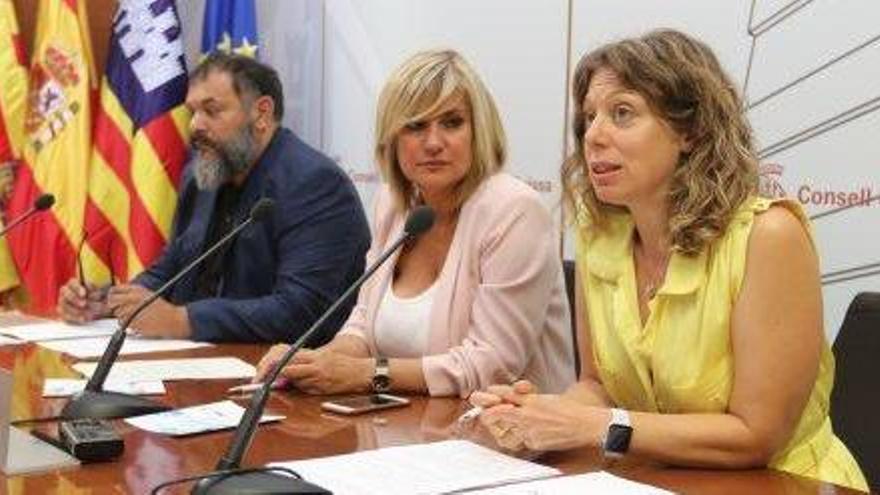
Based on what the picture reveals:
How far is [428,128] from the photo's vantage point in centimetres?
241

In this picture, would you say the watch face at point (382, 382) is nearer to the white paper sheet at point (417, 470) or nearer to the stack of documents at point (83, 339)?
the white paper sheet at point (417, 470)

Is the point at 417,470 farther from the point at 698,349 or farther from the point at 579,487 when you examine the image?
Answer: the point at 698,349

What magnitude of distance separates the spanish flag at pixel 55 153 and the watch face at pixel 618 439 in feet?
10.3

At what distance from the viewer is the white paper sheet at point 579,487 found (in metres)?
1.37

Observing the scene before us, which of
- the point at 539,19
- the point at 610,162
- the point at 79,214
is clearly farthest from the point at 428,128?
the point at 79,214

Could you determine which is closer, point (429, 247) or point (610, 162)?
point (610, 162)

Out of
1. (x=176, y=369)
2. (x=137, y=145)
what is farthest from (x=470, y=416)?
(x=137, y=145)

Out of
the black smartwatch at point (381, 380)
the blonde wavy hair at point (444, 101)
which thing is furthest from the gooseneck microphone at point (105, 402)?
the blonde wavy hair at point (444, 101)

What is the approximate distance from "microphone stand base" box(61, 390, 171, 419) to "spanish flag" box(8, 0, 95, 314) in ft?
8.33

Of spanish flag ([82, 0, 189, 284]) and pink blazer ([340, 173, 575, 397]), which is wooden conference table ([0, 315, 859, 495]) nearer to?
pink blazer ([340, 173, 575, 397])

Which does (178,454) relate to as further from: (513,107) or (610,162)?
(513,107)

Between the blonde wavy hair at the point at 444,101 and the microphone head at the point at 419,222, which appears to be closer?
the microphone head at the point at 419,222

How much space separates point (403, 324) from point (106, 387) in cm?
64

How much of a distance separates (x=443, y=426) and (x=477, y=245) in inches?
23.7
